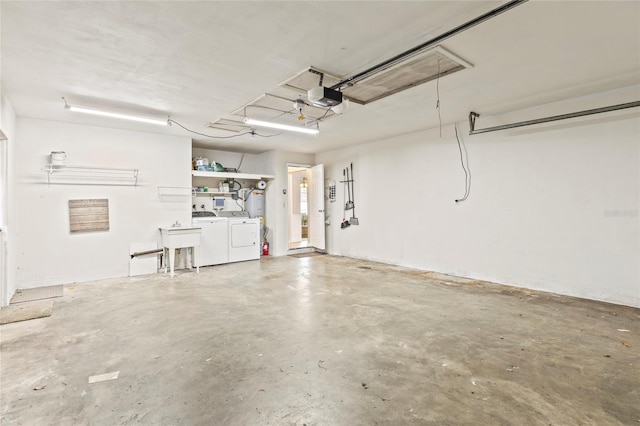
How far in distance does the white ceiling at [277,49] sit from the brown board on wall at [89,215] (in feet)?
4.88

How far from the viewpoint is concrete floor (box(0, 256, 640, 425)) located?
6.01 feet

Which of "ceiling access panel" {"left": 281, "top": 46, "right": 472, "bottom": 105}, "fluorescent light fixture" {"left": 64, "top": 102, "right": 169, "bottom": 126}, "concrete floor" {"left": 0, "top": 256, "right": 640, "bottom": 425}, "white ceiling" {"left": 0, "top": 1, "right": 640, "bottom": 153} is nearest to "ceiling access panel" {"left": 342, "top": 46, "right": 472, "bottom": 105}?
"ceiling access panel" {"left": 281, "top": 46, "right": 472, "bottom": 105}

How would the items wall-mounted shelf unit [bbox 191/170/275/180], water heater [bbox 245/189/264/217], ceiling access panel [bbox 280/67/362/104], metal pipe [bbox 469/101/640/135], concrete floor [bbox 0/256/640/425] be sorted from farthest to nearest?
1. water heater [bbox 245/189/264/217]
2. wall-mounted shelf unit [bbox 191/170/275/180]
3. metal pipe [bbox 469/101/640/135]
4. ceiling access panel [bbox 280/67/362/104]
5. concrete floor [bbox 0/256/640/425]

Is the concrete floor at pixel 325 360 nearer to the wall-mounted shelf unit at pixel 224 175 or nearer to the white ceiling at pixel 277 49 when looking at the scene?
the white ceiling at pixel 277 49

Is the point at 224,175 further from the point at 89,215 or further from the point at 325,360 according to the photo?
the point at 325,360

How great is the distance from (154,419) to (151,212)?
457 cm

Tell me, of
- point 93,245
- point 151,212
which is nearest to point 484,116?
point 151,212

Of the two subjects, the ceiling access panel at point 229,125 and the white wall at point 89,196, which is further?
the ceiling access panel at point 229,125

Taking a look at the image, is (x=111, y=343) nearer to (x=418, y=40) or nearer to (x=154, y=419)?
(x=154, y=419)

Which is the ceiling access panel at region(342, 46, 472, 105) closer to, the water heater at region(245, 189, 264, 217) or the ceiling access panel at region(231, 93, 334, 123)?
the ceiling access panel at region(231, 93, 334, 123)

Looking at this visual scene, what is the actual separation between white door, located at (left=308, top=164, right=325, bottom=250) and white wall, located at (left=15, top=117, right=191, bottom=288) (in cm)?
302

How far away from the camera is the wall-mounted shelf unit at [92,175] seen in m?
4.83

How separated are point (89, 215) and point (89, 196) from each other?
0.31 meters

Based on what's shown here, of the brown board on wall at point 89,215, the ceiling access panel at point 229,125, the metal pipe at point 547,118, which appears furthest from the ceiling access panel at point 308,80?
the brown board on wall at point 89,215
